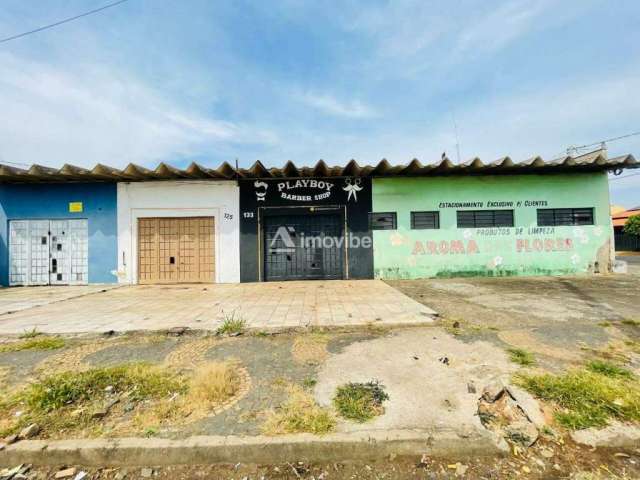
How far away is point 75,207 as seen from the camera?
1001 cm

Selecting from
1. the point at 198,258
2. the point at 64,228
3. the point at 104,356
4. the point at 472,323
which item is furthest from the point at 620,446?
the point at 64,228

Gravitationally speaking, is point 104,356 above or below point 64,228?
below

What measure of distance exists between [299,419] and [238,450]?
0.51 metres

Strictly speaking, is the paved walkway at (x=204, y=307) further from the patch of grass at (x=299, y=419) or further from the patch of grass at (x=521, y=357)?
the patch of grass at (x=299, y=419)

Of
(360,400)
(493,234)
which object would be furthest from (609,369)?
(493,234)

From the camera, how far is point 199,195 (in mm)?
10117

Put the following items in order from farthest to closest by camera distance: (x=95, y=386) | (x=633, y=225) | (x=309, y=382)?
1. (x=633, y=225)
2. (x=309, y=382)
3. (x=95, y=386)

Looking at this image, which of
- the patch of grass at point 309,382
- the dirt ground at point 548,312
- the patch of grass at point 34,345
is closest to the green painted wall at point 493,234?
the dirt ground at point 548,312

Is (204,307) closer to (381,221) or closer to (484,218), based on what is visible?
(381,221)

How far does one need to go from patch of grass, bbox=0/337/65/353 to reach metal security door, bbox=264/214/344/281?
21.1 ft

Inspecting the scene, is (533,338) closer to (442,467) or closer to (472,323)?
(472,323)

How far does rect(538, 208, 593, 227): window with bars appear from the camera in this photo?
10.3 metres

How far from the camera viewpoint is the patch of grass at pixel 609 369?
9.42ft

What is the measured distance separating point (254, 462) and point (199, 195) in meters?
9.73
